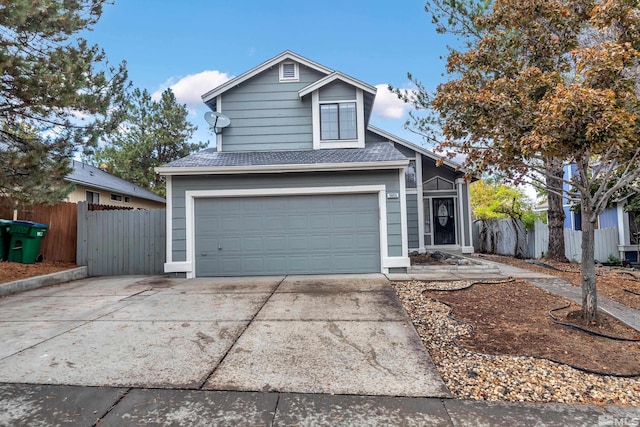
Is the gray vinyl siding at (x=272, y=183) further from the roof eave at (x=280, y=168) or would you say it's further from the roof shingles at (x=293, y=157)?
the roof shingles at (x=293, y=157)

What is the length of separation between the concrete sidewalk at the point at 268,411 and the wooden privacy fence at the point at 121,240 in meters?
6.54

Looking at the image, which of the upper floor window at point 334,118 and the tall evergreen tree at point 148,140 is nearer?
the upper floor window at point 334,118

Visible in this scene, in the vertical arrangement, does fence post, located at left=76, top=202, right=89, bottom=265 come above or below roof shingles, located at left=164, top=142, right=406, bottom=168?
below

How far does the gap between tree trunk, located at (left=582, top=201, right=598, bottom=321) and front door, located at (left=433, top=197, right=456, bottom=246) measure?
8.97 metres

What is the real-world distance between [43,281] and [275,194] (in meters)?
5.55

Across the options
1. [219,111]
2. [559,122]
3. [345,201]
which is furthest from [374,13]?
[559,122]

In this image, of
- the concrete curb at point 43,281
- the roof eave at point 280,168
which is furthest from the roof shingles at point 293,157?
the concrete curb at point 43,281

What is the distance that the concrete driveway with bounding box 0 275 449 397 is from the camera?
3146 mm

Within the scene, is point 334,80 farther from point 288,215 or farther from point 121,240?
point 121,240

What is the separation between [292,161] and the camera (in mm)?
8742

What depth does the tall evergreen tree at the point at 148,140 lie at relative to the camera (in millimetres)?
21594

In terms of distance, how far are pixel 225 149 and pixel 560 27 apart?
334 inches

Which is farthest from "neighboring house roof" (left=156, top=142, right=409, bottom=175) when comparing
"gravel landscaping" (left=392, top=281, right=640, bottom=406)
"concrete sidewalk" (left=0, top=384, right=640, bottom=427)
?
"concrete sidewalk" (left=0, top=384, right=640, bottom=427)

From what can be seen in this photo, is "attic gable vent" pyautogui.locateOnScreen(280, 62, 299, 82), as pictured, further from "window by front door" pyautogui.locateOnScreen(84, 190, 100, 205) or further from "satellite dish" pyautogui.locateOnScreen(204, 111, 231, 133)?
"window by front door" pyautogui.locateOnScreen(84, 190, 100, 205)
